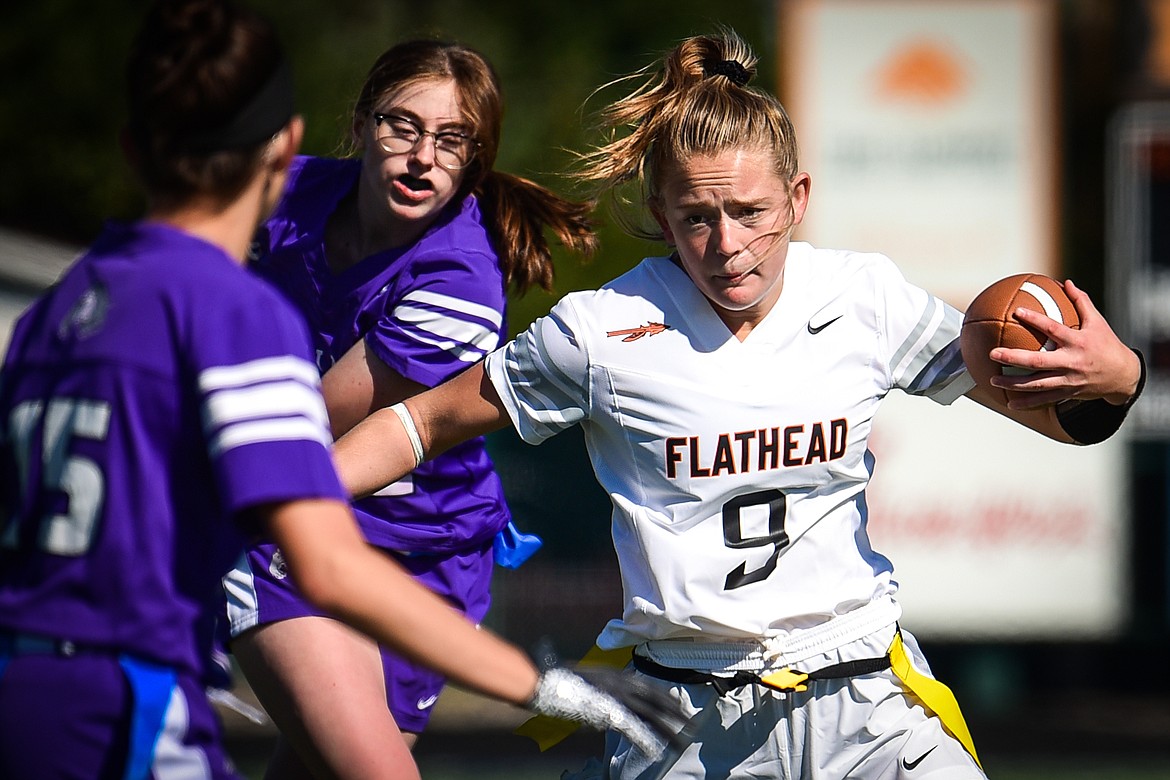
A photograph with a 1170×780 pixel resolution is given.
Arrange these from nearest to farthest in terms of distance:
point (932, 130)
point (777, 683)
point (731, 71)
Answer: point (777, 683) < point (731, 71) < point (932, 130)

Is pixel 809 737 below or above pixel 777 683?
below

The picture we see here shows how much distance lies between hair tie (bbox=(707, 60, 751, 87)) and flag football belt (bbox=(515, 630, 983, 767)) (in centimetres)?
122

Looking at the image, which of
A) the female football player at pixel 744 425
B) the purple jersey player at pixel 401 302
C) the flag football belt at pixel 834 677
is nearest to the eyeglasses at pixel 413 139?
the purple jersey player at pixel 401 302

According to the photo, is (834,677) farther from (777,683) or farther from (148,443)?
(148,443)

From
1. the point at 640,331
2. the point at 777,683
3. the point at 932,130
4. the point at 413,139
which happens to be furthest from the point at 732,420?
the point at 932,130

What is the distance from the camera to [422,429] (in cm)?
330

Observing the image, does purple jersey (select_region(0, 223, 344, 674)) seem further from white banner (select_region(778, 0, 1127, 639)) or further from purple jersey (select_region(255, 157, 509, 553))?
white banner (select_region(778, 0, 1127, 639))

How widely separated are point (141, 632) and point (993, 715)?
950 cm

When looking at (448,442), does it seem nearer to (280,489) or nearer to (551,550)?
(280,489)

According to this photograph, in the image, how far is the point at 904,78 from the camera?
1274 centimetres

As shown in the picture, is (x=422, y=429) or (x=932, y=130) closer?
(x=422, y=429)

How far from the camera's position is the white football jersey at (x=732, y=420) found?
124 inches

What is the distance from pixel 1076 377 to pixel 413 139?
153 centimetres

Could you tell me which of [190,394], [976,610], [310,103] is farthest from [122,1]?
[190,394]
